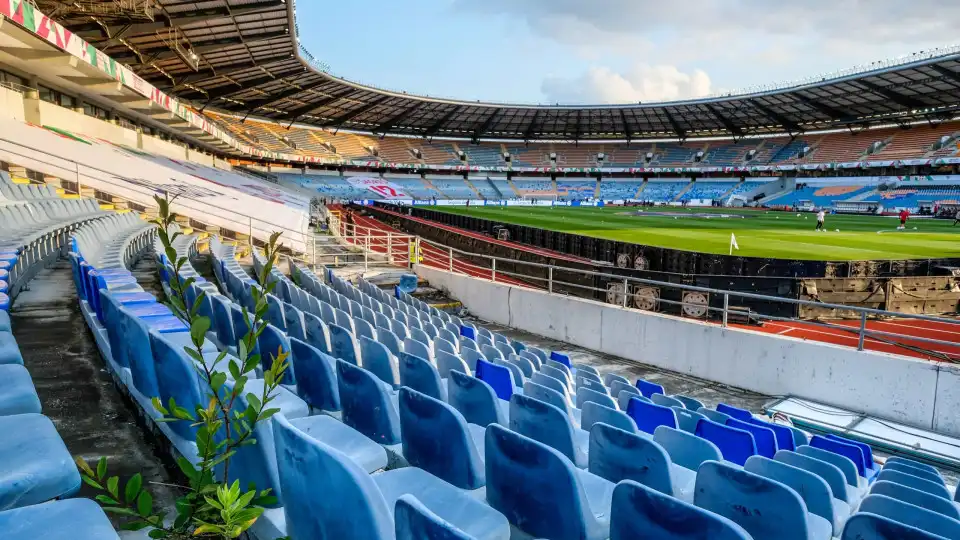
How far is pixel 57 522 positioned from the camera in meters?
1.33

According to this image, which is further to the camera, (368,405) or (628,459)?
(368,405)

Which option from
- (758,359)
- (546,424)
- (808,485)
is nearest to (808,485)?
(808,485)

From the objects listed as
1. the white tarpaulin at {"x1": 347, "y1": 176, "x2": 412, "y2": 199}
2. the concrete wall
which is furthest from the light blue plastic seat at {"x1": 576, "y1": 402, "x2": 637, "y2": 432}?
the white tarpaulin at {"x1": 347, "y1": 176, "x2": 412, "y2": 199}

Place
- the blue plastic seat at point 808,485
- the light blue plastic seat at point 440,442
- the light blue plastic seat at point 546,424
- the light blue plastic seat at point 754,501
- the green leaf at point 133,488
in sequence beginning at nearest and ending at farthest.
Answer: the green leaf at point 133,488
the light blue plastic seat at point 754,501
the light blue plastic seat at point 440,442
the blue plastic seat at point 808,485
the light blue plastic seat at point 546,424

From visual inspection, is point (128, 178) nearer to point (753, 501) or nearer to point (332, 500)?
point (332, 500)

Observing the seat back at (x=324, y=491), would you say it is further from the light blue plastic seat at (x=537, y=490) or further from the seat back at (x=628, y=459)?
the seat back at (x=628, y=459)

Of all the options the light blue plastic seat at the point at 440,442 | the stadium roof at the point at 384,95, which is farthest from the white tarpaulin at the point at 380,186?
the light blue plastic seat at the point at 440,442

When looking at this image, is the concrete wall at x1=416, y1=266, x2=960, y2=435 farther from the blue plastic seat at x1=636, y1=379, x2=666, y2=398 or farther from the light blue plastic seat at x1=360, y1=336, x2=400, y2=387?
the light blue plastic seat at x1=360, y1=336, x2=400, y2=387

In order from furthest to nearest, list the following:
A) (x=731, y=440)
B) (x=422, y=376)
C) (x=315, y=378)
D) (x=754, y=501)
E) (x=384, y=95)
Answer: (x=384, y=95) < (x=731, y=440) < (x=422, y=376) < (x=315, y=378) < (x=754, y=501)

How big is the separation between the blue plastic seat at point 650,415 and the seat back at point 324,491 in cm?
316

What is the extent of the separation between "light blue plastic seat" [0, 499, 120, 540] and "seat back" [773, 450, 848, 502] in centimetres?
364

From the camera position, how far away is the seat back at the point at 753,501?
96.0 inches

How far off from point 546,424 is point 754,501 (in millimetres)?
1177

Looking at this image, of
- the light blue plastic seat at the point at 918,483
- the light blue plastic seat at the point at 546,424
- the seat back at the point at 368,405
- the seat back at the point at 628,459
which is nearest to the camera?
the seat back at the point at 628,459
